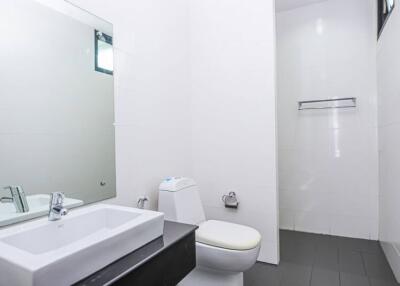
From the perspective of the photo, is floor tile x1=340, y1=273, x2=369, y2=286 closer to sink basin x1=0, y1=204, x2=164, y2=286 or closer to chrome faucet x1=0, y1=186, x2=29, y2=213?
sink basin x1=0, y1=204, x2=164, y2=286

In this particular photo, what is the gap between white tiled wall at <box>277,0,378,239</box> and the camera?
2543mm

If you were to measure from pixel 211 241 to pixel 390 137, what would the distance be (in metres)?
1.57

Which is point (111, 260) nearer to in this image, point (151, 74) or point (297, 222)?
point (151, 74)

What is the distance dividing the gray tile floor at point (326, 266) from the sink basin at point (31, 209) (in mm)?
1432

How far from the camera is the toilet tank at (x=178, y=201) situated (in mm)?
1722

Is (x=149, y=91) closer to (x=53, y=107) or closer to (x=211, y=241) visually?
(x=53, y=107)

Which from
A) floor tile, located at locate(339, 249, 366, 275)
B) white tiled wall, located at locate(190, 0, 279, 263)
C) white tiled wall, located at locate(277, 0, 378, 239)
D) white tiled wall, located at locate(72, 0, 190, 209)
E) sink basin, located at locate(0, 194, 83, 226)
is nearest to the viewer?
sink basin, located at locate(0, 194, 83, 226)

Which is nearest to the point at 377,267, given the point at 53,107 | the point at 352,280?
the point at 352,280

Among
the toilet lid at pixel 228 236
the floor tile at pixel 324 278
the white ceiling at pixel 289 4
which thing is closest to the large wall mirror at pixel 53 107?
the toilet lid at pixel 228 236

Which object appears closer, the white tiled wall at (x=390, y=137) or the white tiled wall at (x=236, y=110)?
the white tiled wall at (x=390, y=137)

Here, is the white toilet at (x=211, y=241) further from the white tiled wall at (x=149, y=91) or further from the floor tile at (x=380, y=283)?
the floor tile at (x=380, y=283)

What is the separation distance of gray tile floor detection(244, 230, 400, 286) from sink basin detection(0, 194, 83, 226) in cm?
143

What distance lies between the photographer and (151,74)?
1872 mm

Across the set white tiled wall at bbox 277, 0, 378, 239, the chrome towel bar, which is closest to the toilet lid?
white tiled wall at bbox 277, 0, 378, 239
